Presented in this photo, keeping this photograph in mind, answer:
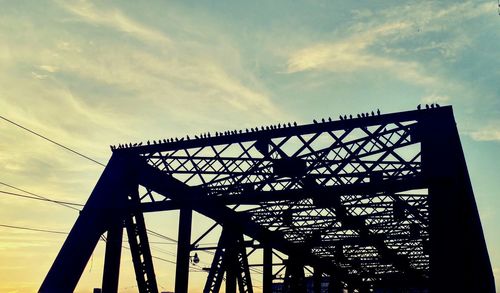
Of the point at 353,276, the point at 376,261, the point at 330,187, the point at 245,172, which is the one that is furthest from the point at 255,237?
the point at 353,276

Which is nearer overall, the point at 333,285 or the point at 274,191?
the point at 274,191

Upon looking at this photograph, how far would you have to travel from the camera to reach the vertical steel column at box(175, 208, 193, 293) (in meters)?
16.4

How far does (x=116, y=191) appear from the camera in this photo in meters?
17.1

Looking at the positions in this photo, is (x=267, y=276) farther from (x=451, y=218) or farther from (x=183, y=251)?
(x=451, y=218)

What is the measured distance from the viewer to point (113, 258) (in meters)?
16.8

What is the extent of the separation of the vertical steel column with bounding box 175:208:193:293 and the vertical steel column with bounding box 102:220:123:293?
2.10m

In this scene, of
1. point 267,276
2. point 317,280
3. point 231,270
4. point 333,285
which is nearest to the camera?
point 231,270

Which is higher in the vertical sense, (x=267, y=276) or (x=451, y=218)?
(x=451, y=218)

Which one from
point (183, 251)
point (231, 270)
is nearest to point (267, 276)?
point (231, 270)

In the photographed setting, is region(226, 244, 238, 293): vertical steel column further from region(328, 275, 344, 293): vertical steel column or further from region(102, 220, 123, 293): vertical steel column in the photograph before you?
region(328, 275, 344, 293): vertical steel column

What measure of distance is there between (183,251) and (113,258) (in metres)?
2.46

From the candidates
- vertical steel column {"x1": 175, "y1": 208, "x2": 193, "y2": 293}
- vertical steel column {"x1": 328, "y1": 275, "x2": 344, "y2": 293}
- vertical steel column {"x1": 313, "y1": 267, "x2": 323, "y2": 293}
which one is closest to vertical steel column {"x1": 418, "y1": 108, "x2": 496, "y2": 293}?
vertical steel column {"x1": 175, "y1": 208, "x2": 193, "y2": 293}

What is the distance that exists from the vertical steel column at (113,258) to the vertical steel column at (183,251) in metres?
2.10

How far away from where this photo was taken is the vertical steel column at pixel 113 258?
16656 millimetres
